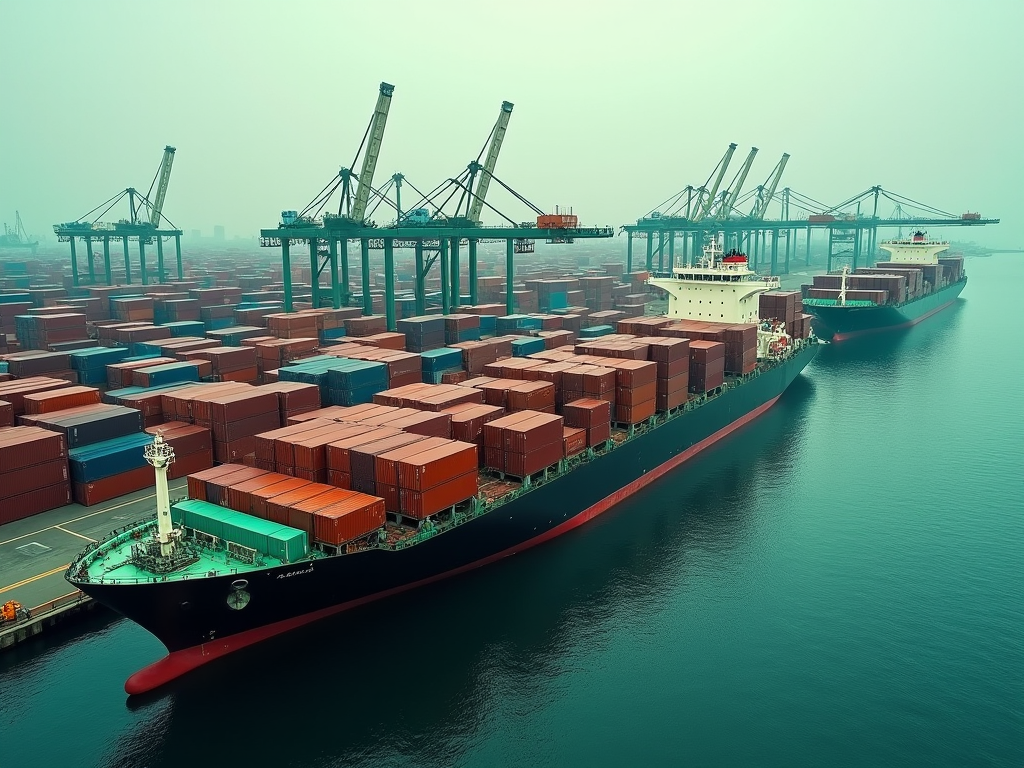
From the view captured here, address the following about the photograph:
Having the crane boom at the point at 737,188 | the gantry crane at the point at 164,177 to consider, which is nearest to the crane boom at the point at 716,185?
the crane boom at the point at 737,188

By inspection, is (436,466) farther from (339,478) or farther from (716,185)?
(716,185)

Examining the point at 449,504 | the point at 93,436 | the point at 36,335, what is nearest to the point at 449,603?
the point at 449,504

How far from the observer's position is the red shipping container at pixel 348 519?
23.9 m

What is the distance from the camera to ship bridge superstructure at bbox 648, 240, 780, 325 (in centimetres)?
6053

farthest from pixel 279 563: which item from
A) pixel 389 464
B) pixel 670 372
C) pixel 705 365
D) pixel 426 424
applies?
pixel 705 365

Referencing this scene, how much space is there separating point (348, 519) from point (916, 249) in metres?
142

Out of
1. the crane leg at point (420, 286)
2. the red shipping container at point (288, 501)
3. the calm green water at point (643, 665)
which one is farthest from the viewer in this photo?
the crane leg at point (420, 286)

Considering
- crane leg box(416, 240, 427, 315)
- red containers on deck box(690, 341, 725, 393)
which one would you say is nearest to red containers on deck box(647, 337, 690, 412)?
red containers on deck box(690, 341, 725, 393)

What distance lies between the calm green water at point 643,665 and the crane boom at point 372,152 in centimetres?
4285

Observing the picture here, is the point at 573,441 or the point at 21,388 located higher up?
the point at 21,388

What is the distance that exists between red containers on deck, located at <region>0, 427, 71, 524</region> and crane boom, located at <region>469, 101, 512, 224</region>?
162 ft

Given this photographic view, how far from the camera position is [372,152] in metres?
67.0

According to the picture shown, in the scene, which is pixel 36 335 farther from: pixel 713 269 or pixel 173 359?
pixel 713 269

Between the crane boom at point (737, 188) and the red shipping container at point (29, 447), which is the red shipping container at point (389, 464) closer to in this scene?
the red shipping container at point (29, 447)
